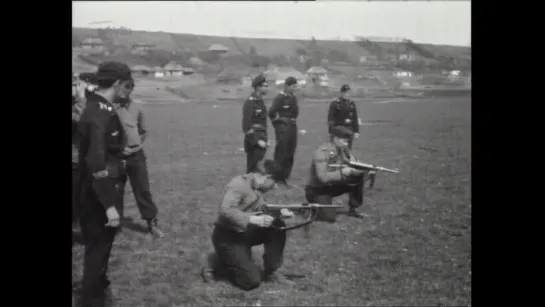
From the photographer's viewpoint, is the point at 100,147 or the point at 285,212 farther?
the point at 285,212

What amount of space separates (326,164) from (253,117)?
557 mm

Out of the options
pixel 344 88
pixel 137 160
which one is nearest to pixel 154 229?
pixel 137 160

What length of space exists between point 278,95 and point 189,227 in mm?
991

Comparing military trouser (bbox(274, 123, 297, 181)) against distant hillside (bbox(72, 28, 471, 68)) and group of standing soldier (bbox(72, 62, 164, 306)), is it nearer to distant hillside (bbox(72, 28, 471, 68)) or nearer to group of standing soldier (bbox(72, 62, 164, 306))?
distant hillside (bbox(72, 28, 471, 68))

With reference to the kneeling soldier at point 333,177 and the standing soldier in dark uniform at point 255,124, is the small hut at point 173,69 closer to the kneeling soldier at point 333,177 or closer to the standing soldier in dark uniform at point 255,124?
the standing soldier in dark uniform at point 255,124

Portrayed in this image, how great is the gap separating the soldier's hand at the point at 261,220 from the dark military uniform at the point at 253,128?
333mm

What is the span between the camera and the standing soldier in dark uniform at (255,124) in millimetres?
3555

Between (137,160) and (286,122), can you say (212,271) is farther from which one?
(286,122)

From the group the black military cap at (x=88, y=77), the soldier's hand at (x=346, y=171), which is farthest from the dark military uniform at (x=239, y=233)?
the black military cap at (x=88, y=77)

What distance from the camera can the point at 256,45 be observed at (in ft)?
11.9

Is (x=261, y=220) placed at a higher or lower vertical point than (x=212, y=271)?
higher
